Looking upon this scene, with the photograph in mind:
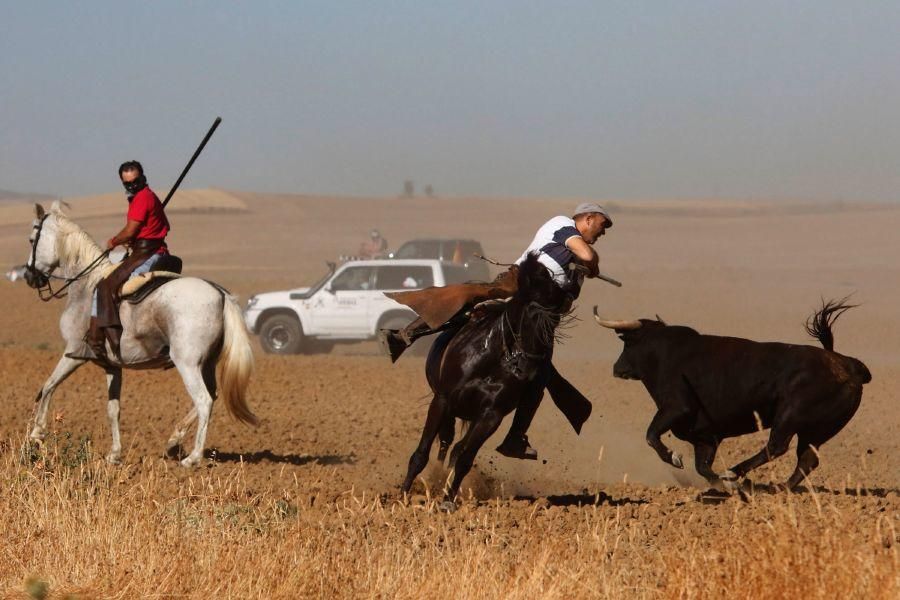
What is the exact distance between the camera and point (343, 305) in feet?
93.1

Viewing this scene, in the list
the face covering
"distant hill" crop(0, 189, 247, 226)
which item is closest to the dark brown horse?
the face covering

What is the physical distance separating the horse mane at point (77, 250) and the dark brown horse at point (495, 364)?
4.63m

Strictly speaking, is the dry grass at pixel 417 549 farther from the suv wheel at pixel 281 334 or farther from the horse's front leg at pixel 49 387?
the suv wheel at pixel 281 334

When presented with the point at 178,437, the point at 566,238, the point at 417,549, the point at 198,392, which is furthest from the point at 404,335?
the point at 417,549

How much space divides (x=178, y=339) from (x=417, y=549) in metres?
5.82

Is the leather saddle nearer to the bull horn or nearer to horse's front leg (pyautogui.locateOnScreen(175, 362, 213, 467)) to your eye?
horse's front leg (pyautogui.locateOnScreen(175, 362, 213, 467))

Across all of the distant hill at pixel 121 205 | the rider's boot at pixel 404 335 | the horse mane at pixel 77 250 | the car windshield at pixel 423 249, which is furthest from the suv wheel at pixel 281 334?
the distant hill at pixel 121 205

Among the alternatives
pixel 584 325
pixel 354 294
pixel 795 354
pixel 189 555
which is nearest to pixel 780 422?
pixel 795 354

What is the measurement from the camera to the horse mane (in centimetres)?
1338

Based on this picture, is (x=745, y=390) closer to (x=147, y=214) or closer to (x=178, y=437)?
(x=178, y=437)

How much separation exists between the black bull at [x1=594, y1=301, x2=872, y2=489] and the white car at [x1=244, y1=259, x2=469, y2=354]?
16.8 m

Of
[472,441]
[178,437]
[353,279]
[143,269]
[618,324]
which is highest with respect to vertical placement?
[353,279]

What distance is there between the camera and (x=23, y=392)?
18.4 metres

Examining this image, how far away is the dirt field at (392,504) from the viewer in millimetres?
6867
